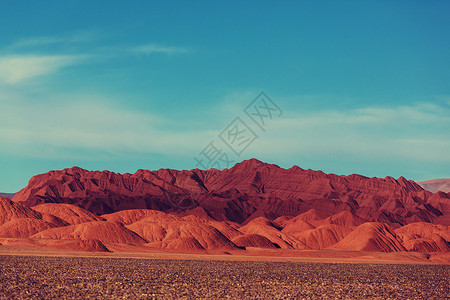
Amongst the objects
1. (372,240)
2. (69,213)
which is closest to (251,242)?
(372,240)

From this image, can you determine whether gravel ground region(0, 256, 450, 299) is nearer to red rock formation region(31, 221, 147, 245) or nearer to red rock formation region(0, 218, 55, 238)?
red rock formation region(31, 221, 147, 245)

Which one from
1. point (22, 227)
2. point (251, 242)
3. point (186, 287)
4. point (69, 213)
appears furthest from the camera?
point (69, 213)

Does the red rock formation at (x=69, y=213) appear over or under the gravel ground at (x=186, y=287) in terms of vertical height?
over

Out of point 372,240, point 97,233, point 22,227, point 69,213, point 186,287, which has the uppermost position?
point 69,213

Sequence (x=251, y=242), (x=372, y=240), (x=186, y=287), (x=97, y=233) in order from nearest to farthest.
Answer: (x=186, y=287), (x=97, y=233), (x=251, y=242), (x=372, y=240)

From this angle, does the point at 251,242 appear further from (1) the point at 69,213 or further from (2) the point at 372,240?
(1) the point at 69,213

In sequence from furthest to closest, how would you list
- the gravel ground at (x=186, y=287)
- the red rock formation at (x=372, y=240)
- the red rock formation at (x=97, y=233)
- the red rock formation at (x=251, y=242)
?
the red rock formation at (x=372, y=240) < the red rock formation at (x=251, y=242) < the red rock formation at (x=97, y=233) < the gravel ground at (x=186, y=287)

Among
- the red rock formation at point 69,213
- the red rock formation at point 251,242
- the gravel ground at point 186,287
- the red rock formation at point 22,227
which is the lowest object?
the gravel ground at point 186,287

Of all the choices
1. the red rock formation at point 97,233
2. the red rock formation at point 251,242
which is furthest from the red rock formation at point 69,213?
the red rock formation at point 251,242

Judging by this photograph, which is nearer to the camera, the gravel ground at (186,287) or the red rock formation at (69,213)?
the gravel ground at (186,287)

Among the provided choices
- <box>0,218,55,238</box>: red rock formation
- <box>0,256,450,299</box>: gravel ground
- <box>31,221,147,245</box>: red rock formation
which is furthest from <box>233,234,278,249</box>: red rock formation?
<box>0,256,450,299</box>: gravel ground

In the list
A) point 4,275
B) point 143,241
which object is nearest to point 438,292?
point 4,275

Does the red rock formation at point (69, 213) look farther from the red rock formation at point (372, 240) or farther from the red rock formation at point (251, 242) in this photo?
the red rock formation at point (372, 240)

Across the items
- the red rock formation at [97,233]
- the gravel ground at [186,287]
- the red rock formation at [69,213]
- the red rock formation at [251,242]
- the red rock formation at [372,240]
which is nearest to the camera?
the gravel ground at [186,287]
